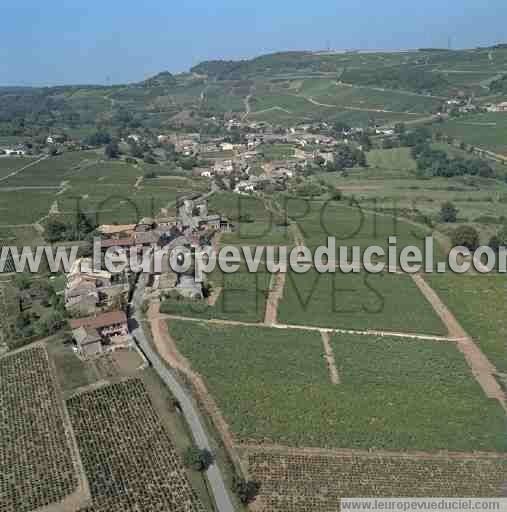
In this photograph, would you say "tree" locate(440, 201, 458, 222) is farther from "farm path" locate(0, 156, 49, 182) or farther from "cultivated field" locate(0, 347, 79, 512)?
"farm path" locate(0, 156, 49, 182)

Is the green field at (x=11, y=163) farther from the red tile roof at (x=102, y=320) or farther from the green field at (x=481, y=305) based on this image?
the green field at (x=481, y=305)

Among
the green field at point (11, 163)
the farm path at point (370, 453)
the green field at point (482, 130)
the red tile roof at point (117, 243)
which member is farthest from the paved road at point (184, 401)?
the green field at point (482, 130)

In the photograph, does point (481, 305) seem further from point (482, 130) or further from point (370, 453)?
point (482, 130)

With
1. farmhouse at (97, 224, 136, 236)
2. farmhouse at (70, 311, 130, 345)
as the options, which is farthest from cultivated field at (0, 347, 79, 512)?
farmhouse at (97, 224, 136, 236)

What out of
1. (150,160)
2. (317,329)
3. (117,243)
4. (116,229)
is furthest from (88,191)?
(317,329)

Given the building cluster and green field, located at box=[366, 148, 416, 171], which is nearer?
the building cluster
